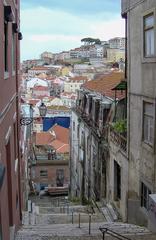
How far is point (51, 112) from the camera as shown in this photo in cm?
7394

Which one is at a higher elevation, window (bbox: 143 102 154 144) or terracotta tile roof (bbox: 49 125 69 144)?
window (bbox: 143 102 154 144)

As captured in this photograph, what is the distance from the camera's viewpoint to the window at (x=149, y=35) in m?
A: 13.3

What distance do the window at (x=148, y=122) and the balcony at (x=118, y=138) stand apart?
282 cm

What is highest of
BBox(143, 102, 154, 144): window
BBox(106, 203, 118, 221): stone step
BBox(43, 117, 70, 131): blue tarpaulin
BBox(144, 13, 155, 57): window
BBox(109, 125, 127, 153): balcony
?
BBox(144, 13, 155, 57): window

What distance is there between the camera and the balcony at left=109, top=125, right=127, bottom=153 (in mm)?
17438

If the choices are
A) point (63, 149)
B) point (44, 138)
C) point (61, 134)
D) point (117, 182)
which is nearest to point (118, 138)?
point (117, 182)

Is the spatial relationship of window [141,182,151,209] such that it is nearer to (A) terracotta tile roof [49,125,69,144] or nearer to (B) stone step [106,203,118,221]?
(B) stone step [106,203,118,221]

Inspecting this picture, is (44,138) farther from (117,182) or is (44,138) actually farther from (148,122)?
(148,122)

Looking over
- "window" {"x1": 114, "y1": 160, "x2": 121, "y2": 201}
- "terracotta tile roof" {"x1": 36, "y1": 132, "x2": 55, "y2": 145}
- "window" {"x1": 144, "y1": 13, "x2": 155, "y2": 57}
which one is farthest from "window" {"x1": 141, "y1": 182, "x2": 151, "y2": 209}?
"terracotta tile roof" {"x1": 36, "y1": 132, "x2": 55, "y2": 145}

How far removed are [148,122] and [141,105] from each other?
A: 775mm

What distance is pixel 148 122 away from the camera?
14.1 meters

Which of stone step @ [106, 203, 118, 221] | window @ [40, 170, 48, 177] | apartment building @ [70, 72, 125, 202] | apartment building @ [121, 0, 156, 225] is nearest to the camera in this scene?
apartment building @ [121, 0, 156, 225]

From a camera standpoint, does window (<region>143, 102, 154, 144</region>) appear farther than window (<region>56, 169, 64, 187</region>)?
No

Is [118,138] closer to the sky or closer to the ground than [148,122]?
closer to the ground
